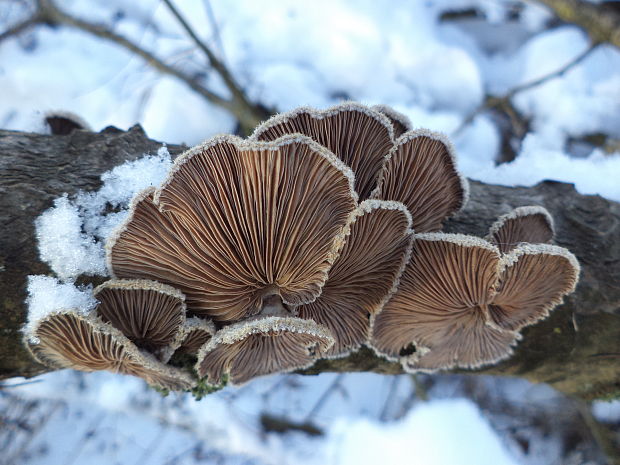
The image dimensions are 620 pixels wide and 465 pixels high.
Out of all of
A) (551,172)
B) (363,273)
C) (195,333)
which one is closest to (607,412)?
(551,172)

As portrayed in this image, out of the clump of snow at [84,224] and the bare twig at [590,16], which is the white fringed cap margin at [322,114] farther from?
the bare twig at [590,16]

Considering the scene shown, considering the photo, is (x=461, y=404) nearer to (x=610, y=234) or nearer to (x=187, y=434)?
(x=610, y=234)

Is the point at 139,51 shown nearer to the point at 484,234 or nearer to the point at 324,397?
the point at 484,234

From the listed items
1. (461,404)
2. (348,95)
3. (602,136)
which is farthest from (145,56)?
(602,136)

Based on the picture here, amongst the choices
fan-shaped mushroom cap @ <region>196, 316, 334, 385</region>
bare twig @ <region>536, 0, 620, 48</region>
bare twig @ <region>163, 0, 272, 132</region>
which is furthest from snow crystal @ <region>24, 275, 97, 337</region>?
bare twig @ <region>536, 0, 620, 48</region>

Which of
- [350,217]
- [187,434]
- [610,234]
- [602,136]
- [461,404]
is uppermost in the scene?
[350,217]
